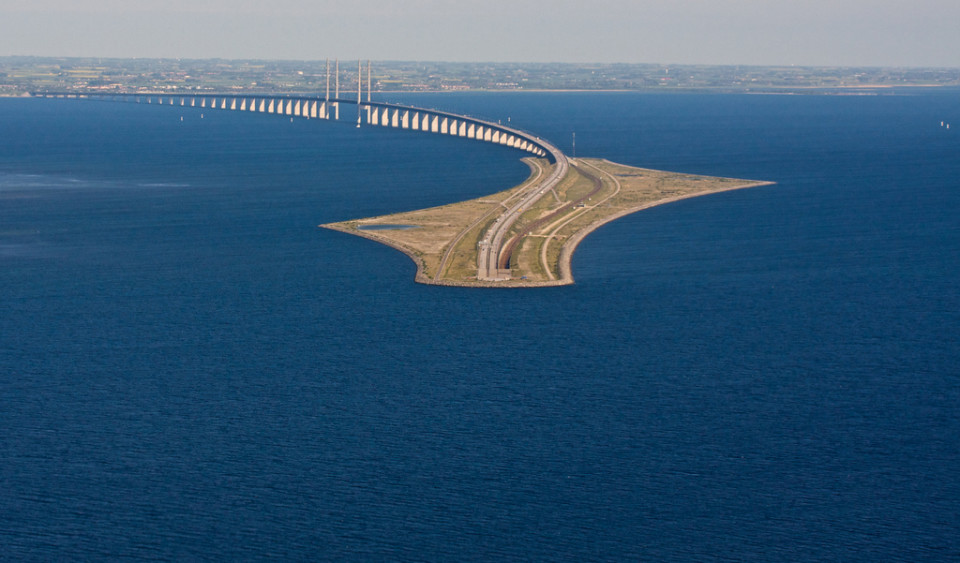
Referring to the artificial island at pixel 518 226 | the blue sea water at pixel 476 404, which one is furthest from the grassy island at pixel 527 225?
the blue sea water at pixel 476 404

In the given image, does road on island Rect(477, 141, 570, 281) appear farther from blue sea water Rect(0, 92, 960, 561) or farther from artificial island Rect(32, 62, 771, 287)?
blue sea water Rect(0, 92, 960, 561)

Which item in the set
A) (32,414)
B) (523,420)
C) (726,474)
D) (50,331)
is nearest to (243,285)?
(50,331)

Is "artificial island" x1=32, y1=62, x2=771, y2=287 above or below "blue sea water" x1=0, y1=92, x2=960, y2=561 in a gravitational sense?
above

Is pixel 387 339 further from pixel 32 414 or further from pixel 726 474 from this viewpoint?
pixel 726 474

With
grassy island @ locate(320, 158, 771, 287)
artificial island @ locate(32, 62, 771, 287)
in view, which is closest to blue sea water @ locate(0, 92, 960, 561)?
grassy island @ locate(320, 158, 771, 287)

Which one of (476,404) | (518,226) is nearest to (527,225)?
(518,226)
